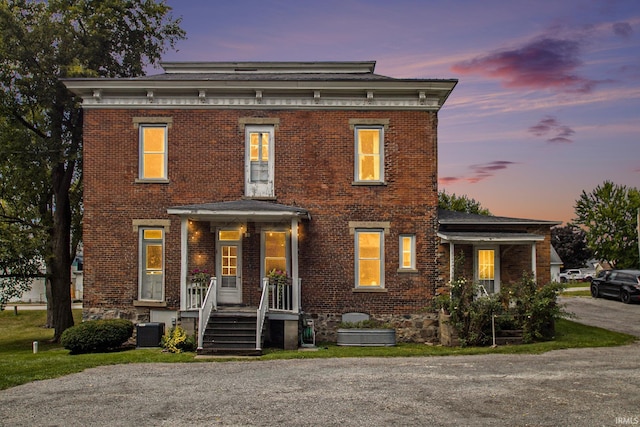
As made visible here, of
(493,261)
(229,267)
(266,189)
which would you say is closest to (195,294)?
(229,267)

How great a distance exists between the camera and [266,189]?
19.5 m

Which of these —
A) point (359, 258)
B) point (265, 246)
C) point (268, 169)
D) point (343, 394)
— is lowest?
point (343, 394)

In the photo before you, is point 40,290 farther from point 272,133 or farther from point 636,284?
point 636,284

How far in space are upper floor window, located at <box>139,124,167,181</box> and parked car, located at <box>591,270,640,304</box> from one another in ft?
74.0

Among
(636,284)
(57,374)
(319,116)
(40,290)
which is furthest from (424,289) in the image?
(40,290)

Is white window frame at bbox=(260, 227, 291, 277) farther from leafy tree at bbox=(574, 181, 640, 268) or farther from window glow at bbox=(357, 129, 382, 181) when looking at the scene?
leafy tree at bbox=(574, 181, 640, 268)

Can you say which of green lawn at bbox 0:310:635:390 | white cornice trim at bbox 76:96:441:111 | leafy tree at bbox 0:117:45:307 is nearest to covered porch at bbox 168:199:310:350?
green lawn at bbox 0:310:635:390

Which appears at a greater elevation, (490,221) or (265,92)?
(265,92)

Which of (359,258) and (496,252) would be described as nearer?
(359,258)

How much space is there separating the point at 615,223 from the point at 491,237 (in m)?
29.9

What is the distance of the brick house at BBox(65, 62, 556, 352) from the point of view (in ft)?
63.2

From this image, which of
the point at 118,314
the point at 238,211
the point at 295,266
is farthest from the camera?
the point at 118,314

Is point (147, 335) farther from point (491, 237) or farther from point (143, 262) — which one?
point (491, 237)

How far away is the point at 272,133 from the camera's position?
19672mm
